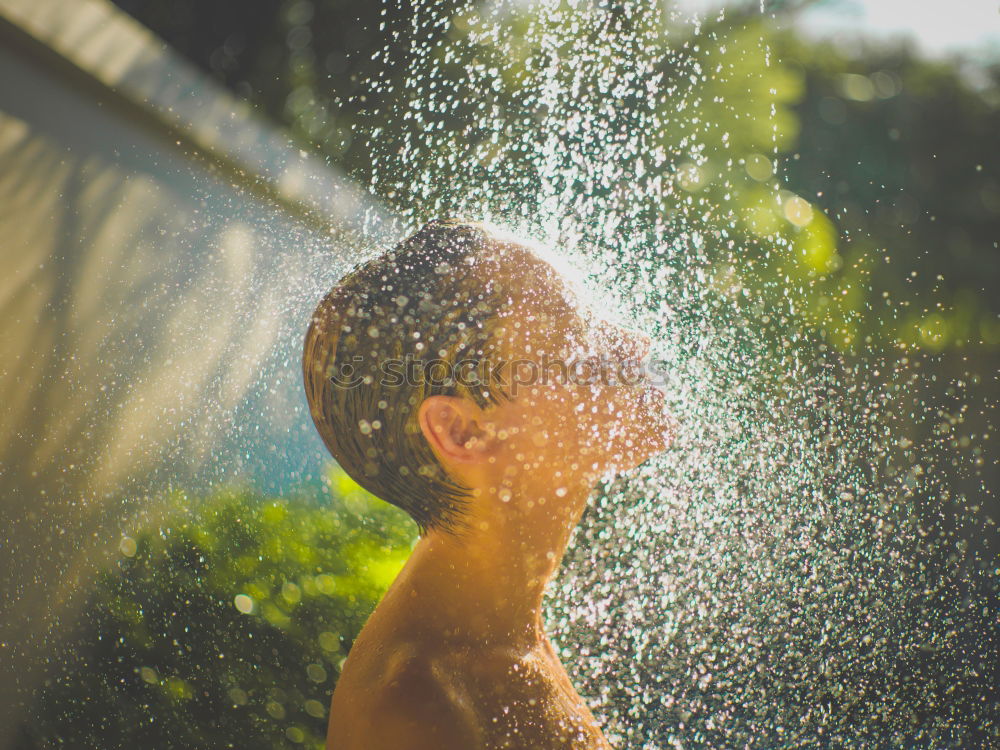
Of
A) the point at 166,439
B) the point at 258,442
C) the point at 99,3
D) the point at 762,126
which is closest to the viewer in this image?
the point at 99,3

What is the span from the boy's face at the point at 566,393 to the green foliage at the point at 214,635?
1115 mm

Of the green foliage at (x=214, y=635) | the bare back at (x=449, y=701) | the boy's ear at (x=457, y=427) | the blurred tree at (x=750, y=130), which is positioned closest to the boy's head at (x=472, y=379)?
the boy's ear at (x=457, y=427)

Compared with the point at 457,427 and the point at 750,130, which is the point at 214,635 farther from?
the point at 750,130

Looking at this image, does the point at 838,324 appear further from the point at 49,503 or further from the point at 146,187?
the point at 49,503

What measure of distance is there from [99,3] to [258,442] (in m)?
1.31

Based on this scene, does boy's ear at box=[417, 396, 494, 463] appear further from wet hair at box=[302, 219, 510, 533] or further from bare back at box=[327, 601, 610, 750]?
bare back at box=[327, 601, 610, 750]

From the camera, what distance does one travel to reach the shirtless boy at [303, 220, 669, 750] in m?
0.91

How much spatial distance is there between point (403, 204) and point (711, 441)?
127 cm

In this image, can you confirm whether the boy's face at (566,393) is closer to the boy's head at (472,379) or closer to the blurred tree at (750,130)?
the boy's head at (472,379)

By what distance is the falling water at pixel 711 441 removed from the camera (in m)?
2.10

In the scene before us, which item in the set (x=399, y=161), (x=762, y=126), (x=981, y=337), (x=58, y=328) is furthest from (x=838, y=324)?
(x=58, y=328)

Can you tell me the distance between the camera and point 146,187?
1854mm

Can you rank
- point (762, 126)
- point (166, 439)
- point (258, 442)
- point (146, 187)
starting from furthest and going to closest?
point (762, 126), point (258, 442), point (166, 439), point (146, 187)

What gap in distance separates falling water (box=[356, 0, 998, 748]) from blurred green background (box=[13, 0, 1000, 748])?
0.04 meters
